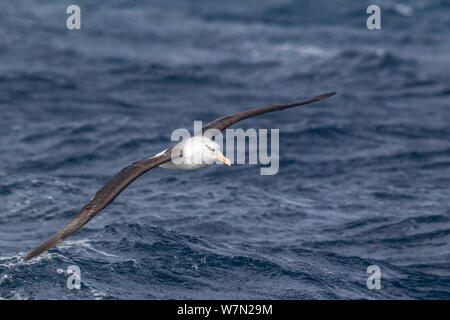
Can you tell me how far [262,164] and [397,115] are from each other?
275 inches

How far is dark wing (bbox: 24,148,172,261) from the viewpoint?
12156 mm

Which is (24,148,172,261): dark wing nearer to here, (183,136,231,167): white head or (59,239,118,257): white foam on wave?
(183,136,231,167): white head

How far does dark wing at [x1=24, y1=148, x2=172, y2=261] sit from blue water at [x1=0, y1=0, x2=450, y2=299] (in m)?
2.35

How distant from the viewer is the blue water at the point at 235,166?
16.0 metres

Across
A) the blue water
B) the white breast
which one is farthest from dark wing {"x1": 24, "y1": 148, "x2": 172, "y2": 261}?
the blue water

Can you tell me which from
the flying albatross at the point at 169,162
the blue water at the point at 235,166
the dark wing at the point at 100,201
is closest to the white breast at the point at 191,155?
the flying albatross at the point at 169,162

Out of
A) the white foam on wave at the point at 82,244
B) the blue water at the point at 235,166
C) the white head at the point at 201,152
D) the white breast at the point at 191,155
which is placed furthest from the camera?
the white foam on wave at the point at 82,244

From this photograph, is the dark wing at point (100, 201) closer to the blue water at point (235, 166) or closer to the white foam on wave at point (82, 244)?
the blue water at point (235, 166)

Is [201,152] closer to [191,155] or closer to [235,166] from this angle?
[191,155]

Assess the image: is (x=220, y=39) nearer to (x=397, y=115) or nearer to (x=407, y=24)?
(x=407, y=24)

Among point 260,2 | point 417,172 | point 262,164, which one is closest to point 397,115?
point 417,172

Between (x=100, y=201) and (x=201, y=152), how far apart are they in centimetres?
269

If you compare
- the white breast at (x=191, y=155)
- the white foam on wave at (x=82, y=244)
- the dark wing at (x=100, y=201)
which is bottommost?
the white foam on wave at (x=82, y=244)

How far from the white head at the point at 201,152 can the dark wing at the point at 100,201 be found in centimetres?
48
